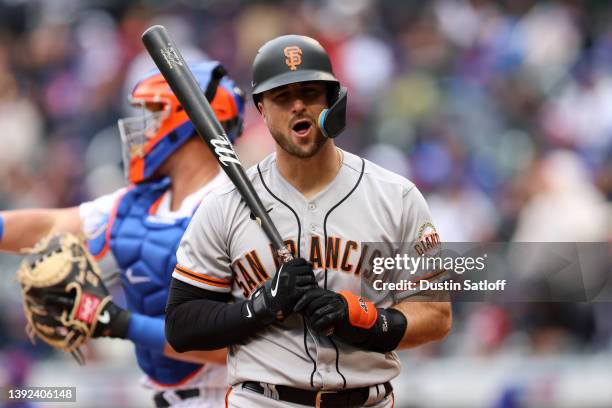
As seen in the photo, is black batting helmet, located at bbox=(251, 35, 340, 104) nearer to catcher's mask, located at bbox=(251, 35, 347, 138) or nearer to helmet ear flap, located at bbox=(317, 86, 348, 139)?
catcher's mask, located at bbox=(251, 35, 347, 138)

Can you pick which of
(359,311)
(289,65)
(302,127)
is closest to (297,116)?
(302,127)

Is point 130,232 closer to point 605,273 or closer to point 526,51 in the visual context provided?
point 605,273

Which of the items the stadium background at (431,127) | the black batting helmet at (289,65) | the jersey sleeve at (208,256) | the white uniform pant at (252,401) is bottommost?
the white uniform pant at (252,401)

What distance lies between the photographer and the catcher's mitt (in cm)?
424

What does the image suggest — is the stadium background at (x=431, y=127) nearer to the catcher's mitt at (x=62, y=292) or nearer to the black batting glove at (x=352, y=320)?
the catcher's mitt at (x=62, y=292)

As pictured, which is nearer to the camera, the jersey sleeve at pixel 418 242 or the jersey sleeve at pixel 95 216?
the jersey sleeve at pixel 418 242

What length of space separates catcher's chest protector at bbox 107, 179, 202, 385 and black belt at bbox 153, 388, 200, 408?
0.07 m

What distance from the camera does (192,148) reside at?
4.58 m

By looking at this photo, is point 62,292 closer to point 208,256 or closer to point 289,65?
point 208,256

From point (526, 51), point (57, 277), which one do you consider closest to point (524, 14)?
point (526, 51)

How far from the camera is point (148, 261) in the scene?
432 centimetres

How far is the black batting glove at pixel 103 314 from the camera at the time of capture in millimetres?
4195

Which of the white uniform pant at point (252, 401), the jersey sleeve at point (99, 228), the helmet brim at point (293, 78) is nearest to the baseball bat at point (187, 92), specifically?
the helmet brim at point (293, 78)

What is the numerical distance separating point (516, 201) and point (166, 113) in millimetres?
4169
